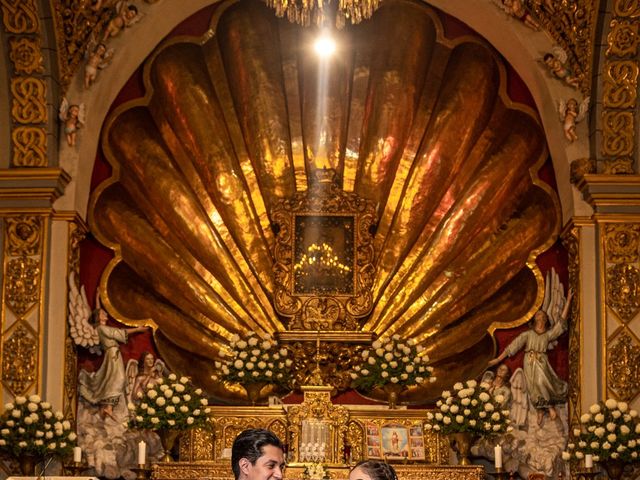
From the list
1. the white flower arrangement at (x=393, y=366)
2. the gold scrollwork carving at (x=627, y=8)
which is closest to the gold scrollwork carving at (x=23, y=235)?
the white flower arrangement at (x=393, y=366)

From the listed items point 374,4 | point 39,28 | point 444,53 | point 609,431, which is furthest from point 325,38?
point 609,431

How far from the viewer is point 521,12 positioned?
12.8 meters

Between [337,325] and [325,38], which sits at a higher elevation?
[325,38]

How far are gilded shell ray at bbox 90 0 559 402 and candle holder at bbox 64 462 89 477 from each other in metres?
1.47

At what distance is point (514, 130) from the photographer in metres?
13.5

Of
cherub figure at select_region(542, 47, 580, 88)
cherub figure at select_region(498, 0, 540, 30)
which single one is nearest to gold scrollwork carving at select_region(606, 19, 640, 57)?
cherub figure at select_region(542, 47, 580, 88)

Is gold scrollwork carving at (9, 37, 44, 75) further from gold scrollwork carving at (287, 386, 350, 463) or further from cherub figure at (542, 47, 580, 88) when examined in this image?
cherub figure at (542, 47, 580, 88)

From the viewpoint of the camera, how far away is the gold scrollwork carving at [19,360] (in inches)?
469

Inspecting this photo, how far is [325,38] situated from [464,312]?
305 cm

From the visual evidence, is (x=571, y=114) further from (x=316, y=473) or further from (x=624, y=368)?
(x=316, y=473)

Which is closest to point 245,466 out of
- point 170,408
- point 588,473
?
point 170,408

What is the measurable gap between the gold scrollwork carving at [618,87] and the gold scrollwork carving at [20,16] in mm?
5050

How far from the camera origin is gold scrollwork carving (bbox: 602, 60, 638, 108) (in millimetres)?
12422

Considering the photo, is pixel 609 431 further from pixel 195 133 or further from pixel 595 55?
pixel 195 133
